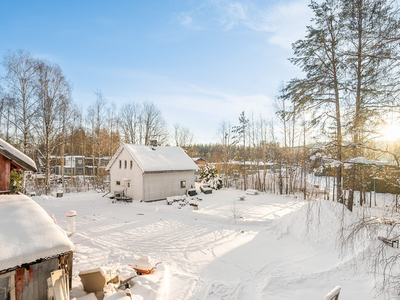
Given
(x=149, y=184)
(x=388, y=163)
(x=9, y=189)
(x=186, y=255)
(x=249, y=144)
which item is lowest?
(x=186, y=255)

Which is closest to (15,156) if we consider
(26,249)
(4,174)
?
(4,174)

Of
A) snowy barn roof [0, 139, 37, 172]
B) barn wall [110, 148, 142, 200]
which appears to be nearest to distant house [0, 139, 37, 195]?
snowy barn roof [0, 139, 37, 172]

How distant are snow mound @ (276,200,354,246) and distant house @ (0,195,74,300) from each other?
807 centimetres

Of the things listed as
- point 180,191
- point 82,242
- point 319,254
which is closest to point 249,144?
point 180,191

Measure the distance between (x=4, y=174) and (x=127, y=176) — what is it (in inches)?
533

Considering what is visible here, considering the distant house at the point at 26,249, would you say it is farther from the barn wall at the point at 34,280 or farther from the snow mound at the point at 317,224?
the snow mound at the point at 317,224

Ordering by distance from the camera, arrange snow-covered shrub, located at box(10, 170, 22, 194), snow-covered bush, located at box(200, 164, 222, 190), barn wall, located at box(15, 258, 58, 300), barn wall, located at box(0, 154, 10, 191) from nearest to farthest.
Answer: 1. barn wall, located at box(15, 258, 58, 300)
2. barn wall, located at box(0, 154, 10, 191)
3. snow-covered shrub, located at box(10, 170, 22, 194)
4. snow-covered bush, located at box(200, 164, 222, 190)

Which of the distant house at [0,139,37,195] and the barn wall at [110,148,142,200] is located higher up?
the distant house at [0,139,37,195]

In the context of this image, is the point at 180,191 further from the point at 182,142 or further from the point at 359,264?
the point at 182,142

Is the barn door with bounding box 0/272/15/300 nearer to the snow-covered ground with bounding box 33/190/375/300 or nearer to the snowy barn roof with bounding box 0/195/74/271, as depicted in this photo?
the snowy barn roof with bounding box 0/195/74/271

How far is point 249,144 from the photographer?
1080 inches

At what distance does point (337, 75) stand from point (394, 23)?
27.5 ft

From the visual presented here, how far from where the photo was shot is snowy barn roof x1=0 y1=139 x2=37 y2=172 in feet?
15.5

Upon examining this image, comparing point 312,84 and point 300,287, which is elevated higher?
point 312,84
